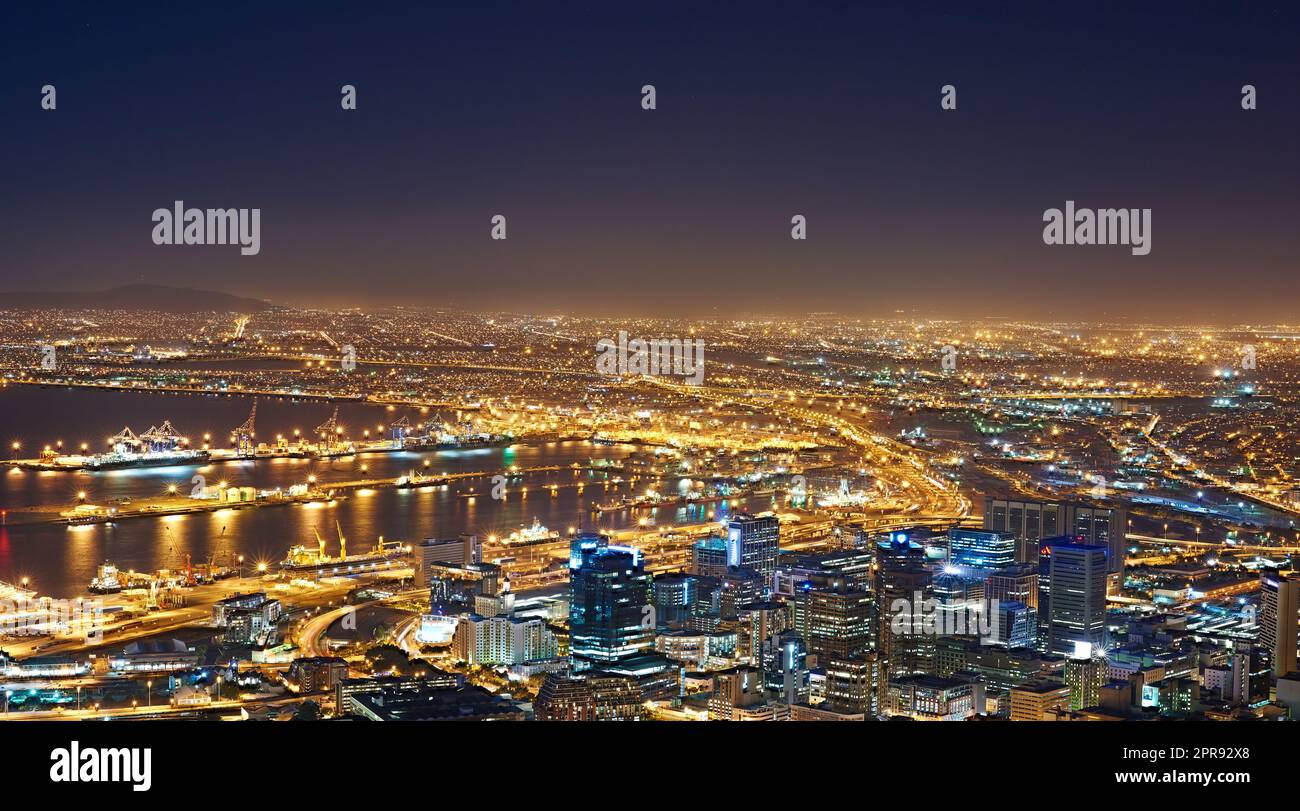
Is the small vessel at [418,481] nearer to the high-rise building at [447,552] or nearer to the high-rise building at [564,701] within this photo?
the high-rise building at [447,552]

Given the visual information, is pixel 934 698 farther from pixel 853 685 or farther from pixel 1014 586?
pixel 1014 586

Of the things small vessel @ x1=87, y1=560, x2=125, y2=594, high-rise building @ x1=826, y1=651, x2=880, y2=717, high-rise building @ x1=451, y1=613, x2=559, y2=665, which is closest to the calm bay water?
small vessel @ x1=87, y1=560, x2=125, y2=594

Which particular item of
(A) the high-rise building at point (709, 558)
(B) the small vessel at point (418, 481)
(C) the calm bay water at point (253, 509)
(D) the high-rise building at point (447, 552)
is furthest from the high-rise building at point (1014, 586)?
(B) the small vessel at point (418, 481)

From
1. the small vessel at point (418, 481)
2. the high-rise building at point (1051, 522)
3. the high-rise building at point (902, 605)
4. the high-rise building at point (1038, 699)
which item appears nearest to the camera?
the high-rise building at point (1038, 699)

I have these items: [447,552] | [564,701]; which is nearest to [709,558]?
[447,552]

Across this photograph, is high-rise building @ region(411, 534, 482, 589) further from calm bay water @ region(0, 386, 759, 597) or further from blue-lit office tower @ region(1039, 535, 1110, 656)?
blue-lit office tower @ region(1039, 535, 1110, 656)

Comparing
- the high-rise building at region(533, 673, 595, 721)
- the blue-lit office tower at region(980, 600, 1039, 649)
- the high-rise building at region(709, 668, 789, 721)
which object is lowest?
the blue-lit office tower at region(980, 600, 1039, 649)
